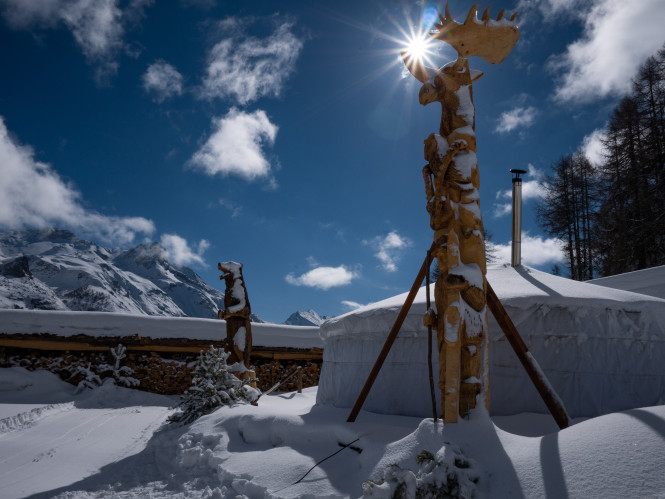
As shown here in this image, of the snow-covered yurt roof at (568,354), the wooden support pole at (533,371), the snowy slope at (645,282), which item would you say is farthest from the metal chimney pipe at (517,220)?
the wooden support pole at (533,371)

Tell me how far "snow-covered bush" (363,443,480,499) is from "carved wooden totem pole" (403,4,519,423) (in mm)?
626

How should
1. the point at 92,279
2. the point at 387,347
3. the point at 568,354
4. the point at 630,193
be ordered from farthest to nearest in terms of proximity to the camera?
the point at 92,279 < the point at 630,193 < the point at 568,354 < the point at 387,347

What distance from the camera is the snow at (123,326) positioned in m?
8.33

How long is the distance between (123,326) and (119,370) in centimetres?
91

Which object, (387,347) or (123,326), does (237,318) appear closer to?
(387,347)

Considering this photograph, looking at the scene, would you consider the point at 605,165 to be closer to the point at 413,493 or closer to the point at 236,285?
the point at 236,285

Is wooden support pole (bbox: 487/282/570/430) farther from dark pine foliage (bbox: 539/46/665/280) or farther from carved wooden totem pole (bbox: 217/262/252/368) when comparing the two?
dark pine foliage (bbox: 539/46/665/280)

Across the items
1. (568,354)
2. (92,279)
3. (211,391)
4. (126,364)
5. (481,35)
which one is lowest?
(126,364)

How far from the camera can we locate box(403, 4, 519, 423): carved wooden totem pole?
8.48ft

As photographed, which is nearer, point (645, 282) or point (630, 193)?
point (645, 282)

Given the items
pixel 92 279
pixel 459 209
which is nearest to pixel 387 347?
pixel 459 209

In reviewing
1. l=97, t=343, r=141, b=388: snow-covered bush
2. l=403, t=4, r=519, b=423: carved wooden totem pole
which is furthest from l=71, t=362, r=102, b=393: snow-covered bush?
l=403, t=4, r=519, b=423: carved wooden totem pole

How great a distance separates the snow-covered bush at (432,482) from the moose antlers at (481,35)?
2.80 metres

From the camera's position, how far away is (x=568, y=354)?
12.9 feet
